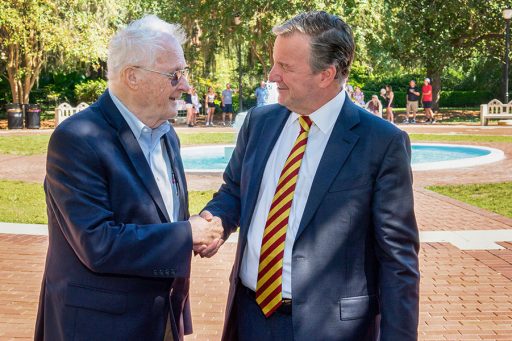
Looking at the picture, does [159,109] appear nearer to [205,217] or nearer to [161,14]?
[205,217]

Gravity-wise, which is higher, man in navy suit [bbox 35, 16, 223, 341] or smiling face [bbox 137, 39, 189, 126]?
smiling face [bbox 137, 39, 189, 126]

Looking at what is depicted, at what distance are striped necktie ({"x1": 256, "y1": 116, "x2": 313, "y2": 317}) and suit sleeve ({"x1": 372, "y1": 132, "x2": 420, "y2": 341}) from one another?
36 cm

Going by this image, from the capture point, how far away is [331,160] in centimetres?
244

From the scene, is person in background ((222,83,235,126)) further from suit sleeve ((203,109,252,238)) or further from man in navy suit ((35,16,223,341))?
man in navy suit ((35,16,223,341))

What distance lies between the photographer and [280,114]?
278 cm

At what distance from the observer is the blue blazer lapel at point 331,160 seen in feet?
7.89

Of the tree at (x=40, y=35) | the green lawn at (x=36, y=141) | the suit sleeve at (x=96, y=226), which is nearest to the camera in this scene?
the suit sleeve at (x=96, y=226)

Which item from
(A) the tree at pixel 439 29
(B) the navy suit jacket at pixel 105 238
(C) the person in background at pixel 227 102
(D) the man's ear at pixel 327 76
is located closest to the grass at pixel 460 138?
(C) the person in background at pixel 227 102

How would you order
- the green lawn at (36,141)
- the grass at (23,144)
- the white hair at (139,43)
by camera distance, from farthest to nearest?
the green lawn at (36,141), the grass at (23,144), the white hair at (139,43)

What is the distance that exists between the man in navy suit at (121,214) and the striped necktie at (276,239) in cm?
26

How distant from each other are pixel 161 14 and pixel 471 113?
61.9 ft

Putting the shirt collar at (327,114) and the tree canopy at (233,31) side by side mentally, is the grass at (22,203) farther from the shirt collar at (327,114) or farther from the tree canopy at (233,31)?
the tree canopy at (233,31)

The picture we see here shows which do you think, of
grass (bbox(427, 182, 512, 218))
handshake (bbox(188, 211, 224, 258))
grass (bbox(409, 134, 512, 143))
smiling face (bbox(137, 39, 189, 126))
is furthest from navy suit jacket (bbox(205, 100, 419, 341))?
grass (bbox(409, 134, 512, 143))

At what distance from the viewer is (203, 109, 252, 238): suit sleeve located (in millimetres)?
2840
